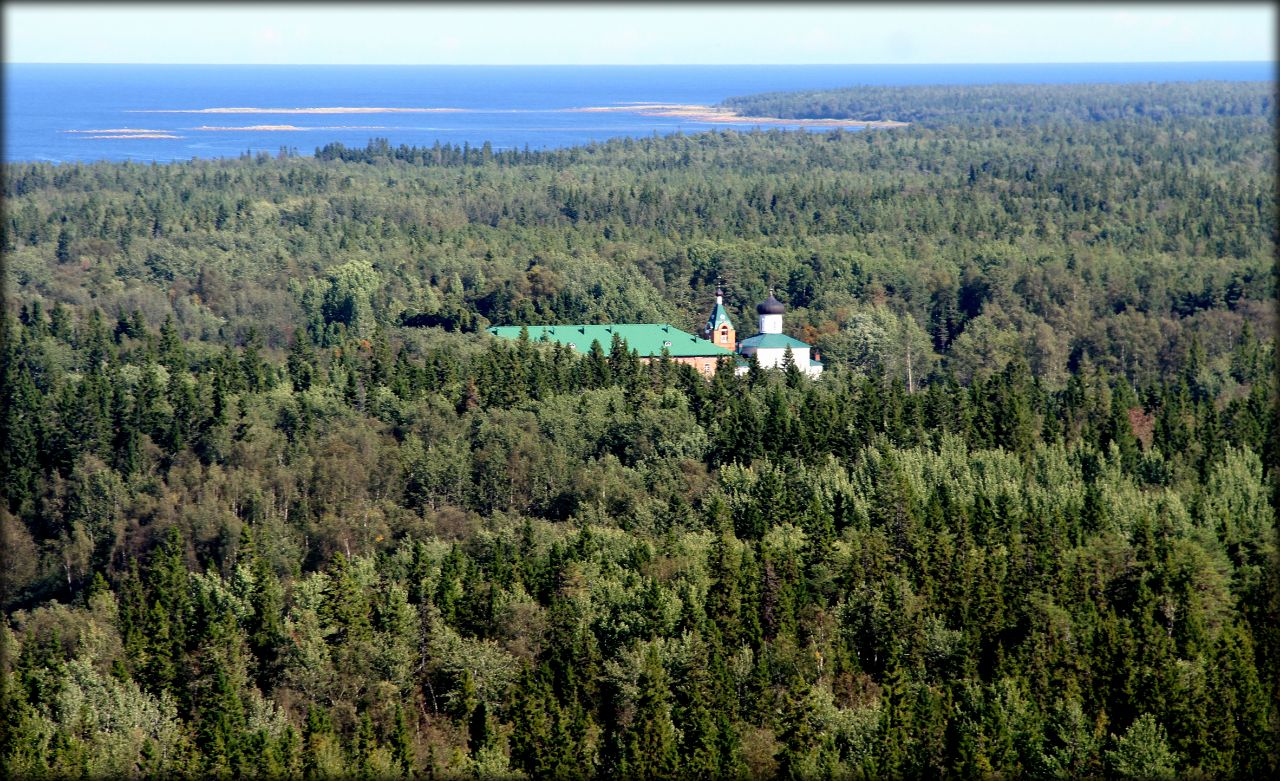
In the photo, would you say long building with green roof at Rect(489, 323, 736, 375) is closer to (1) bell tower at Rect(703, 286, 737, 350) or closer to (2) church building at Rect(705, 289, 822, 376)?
(2) church building at Rect(705, 289, 822, 376)

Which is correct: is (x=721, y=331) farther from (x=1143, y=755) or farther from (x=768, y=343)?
(x=1143, y=755)

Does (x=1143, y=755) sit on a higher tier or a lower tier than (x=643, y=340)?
lower

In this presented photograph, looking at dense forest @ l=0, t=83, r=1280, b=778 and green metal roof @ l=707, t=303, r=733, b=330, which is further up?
green metal roof @ l=707, t=303, r=733, b=330

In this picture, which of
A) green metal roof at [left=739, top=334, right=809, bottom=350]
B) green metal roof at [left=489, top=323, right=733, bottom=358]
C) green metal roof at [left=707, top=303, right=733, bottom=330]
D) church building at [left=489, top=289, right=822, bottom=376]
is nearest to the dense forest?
green metal roof at [left=739, top=334, right=809, bottom=350]

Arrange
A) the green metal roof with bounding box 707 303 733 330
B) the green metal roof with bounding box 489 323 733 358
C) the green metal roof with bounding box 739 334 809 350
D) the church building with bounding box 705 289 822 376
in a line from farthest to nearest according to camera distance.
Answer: the green metal roof with bounding box 707 303 733 330 → the green metal roof with bounding box 739 334 809 350 → the green metal roof with bounding box 489 323 733 358 → the church building with bounding box 705 289 822 376

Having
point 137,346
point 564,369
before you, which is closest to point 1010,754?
point 564,369

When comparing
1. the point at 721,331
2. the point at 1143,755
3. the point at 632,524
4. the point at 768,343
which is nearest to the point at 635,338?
the point at 721,331

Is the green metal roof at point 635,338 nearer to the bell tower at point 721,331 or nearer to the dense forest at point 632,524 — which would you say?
the bell tower at point 721,331

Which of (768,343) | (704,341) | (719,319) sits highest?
(719,319)
